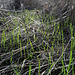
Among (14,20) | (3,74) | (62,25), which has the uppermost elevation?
(14,20)

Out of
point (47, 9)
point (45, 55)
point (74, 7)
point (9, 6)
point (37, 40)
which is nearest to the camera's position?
point (45, 55)

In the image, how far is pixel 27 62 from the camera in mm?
744

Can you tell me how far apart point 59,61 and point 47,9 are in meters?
1.24

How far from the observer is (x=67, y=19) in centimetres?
131

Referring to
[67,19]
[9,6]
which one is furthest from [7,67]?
[9,6]

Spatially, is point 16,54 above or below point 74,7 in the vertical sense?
below

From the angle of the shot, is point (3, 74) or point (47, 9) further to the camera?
point (47, 9)

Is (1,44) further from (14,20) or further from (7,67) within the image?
(14,20)

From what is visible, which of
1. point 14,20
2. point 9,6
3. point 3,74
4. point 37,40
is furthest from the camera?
point 9,6

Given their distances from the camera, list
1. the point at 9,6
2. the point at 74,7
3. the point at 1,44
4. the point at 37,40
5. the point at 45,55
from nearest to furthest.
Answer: the point at 45,55 → the point at 1,44 → the point at 37,40 → the point at 74,7 → the point at 9,6

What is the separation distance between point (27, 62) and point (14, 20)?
0.97 metres

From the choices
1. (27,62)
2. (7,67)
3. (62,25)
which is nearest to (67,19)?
(62,25)

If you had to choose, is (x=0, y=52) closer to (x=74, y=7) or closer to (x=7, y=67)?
(x=7, y=67)

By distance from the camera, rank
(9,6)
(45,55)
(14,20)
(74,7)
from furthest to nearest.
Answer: (9,6) < (14,20) < (74,7) < (45,55)
